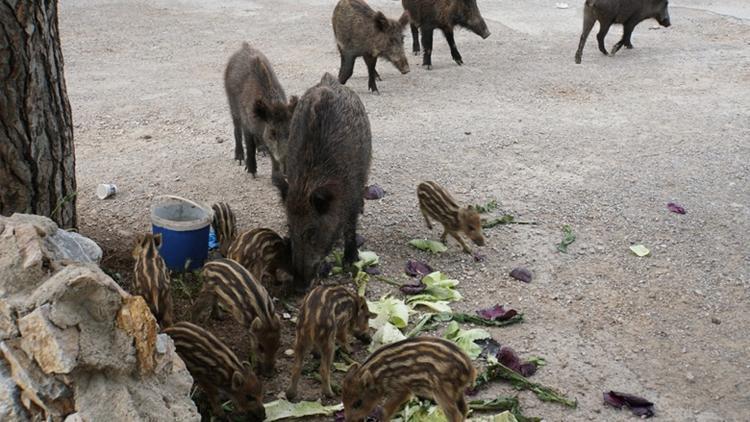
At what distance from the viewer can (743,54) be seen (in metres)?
13.0

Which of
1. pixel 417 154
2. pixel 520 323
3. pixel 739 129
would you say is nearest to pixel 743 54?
pixel 739 129

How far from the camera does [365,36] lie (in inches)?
439

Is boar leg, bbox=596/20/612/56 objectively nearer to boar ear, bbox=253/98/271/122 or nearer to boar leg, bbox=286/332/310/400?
boar ear, bbox=253/98/271/122

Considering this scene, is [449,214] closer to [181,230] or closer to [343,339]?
[343,339]

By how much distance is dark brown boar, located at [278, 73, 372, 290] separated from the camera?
18.8 feet

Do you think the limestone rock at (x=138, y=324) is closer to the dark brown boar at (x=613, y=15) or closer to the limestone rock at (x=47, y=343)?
the limestone rock at (x=47, y=343)

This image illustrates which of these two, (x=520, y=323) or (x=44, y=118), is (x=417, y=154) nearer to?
(x=520, y=323)

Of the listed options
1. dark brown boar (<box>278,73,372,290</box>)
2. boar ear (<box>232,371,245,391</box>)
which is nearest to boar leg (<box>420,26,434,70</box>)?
dark brown boar (<box>278,73,372,290</box>)

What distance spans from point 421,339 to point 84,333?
6.03ft

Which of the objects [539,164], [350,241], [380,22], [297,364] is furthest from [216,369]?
[380,22]

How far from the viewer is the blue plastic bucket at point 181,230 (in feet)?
18.7

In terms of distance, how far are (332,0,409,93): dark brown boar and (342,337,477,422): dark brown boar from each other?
7.07 metres

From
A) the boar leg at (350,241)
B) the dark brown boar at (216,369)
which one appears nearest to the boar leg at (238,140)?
the boar leg at (350,241)

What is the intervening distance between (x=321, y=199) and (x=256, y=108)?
6.82 ft
